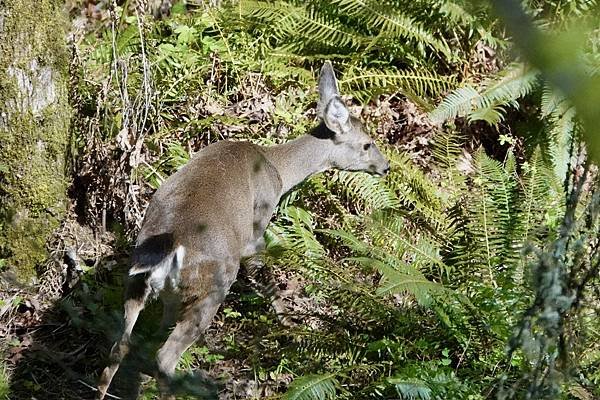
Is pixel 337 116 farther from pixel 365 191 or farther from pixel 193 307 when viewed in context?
pixel 193 307

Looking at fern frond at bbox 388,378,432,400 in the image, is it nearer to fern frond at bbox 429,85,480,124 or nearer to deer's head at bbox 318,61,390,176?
deer's head at bbox 318,61,390,176

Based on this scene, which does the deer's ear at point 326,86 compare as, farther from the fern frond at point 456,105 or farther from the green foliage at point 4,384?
the green foliage at point 4,384

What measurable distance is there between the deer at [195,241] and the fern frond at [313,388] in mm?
614

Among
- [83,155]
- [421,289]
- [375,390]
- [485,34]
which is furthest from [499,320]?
[485,34]

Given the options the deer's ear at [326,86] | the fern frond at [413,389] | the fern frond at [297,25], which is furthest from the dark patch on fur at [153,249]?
the fern frond at [297,25]

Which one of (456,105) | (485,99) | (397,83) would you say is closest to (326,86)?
(397,83)

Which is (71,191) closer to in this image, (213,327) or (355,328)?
(213,327)

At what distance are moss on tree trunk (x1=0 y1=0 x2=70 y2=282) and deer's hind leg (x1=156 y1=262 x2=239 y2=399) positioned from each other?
1.37 meters

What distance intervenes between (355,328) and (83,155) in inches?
89.6

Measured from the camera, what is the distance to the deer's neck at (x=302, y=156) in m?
6.63

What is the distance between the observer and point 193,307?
499 centimetres

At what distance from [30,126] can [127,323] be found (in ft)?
5.31

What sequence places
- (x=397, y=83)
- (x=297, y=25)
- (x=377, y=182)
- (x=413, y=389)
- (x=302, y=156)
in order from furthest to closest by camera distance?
(x=297, y=25) < (x=397, y=83) < (x=377, y=182) < (x=302, y=156) < (x=413, y=389)

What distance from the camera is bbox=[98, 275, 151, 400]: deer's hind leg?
16.0 ft
